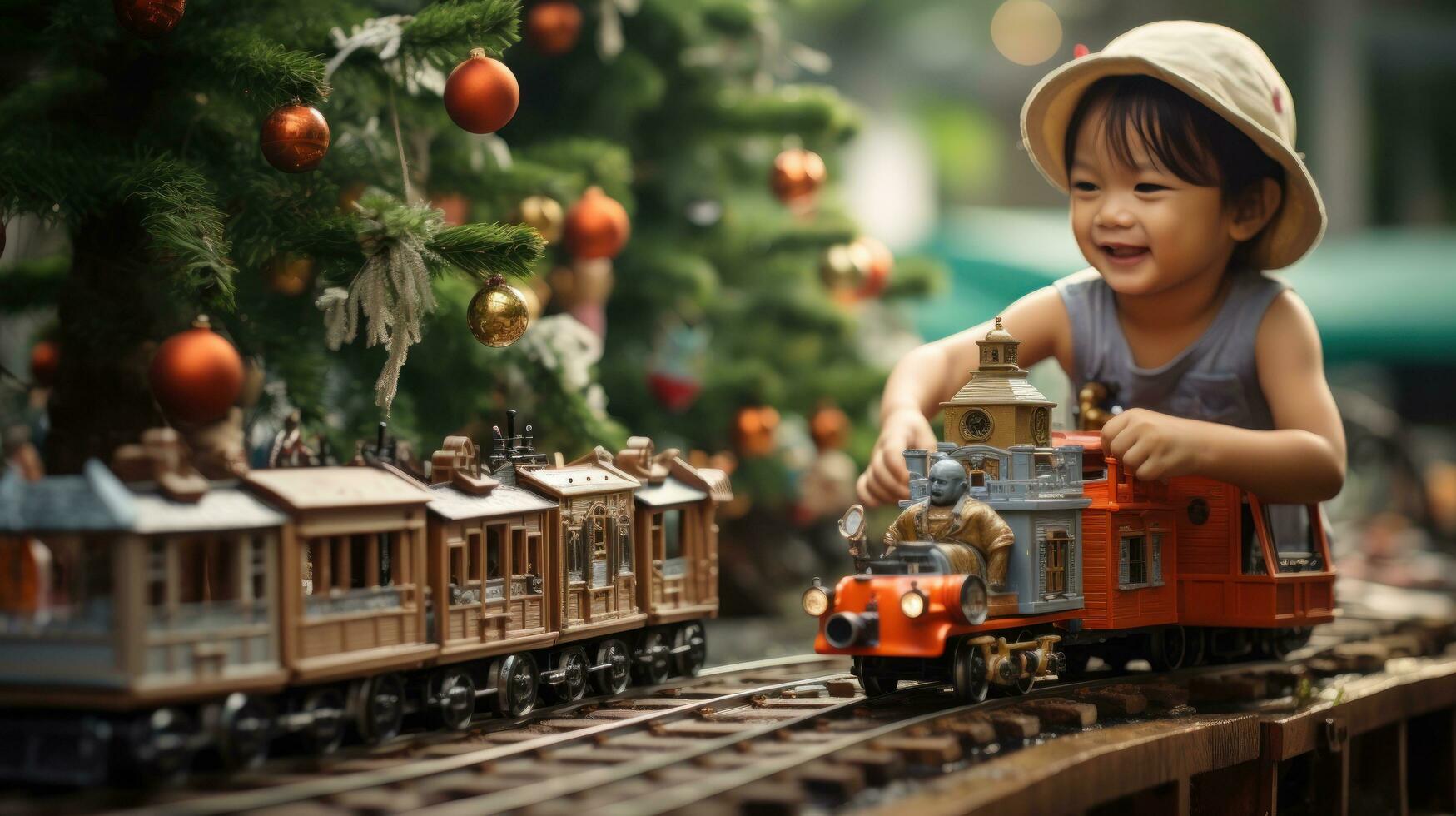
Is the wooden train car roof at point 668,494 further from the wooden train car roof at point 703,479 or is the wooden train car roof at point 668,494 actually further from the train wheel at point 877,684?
the train wheel at point 877,684

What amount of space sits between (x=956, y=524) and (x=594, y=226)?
9.35 ft

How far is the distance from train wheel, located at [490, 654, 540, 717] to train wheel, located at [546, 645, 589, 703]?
0.57 feet

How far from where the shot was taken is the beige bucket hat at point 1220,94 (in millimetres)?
6105

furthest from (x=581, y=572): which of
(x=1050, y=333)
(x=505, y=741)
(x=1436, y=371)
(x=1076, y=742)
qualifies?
→ (x=1436, y=371)

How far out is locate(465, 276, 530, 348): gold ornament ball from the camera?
541cm

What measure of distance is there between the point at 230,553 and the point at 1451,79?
19.1 m

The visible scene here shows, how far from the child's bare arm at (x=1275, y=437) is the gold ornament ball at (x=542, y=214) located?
9.32 ft

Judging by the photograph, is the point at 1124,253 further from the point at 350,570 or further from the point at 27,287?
the point at 27,287

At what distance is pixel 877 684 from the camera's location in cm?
566

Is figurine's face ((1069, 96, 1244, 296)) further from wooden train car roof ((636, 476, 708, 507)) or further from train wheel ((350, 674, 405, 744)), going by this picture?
train wheel ((350, 674, 405, 744))

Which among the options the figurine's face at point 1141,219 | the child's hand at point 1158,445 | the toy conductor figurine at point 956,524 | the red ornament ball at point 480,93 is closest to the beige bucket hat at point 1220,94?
the figurine's face at point 1141,219

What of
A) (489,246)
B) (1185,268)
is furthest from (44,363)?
(1185,268)

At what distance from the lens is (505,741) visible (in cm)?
484

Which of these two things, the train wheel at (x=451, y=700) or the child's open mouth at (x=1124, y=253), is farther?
the child's open mouth at (x=1124, y=253)
